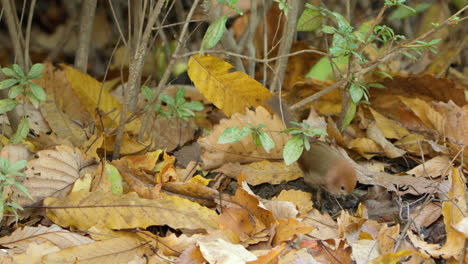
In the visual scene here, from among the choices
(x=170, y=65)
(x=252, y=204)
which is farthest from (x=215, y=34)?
(x=252, y=204)

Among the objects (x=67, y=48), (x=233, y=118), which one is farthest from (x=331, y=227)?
(x=67, y=48)

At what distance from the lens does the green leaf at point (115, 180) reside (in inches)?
66.9

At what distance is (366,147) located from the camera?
6.77 feet

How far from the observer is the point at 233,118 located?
195 centimetres

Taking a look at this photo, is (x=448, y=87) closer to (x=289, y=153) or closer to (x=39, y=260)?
(x=289, y=153)

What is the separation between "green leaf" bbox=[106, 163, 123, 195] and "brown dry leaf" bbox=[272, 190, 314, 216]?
1.57 ft

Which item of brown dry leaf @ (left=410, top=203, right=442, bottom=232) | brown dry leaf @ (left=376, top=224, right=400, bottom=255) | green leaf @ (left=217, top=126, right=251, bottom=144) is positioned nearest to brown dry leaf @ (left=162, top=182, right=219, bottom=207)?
green leaf @ (left=217, top=126, right=251, bottom=144)

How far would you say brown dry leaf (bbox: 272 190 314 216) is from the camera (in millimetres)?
1759

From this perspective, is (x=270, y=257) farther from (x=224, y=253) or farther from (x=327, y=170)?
(x=327, y=170)

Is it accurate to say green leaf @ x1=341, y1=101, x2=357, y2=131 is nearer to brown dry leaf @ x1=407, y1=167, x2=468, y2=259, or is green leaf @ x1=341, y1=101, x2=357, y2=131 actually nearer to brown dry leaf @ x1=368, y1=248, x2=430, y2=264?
brown dry leaf @ x1=407, y1=167, x2=468, y2=259

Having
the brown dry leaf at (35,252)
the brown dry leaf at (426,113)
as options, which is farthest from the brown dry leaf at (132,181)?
the brown dry leaf at (426,113)

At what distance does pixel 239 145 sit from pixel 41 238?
74cm

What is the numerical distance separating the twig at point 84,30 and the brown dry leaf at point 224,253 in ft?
4.04

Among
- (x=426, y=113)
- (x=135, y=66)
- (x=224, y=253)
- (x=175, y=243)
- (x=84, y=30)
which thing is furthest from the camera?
(x=84, y=30)
